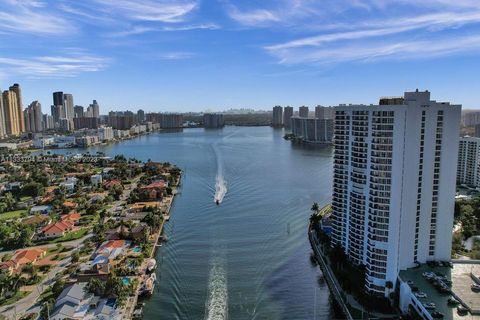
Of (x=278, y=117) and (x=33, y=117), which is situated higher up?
(x=33, y=117)

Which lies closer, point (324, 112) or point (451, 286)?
point (451, 286)

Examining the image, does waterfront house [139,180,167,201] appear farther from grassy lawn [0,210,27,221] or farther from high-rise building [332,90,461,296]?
high-rise building [332,90,461,296]

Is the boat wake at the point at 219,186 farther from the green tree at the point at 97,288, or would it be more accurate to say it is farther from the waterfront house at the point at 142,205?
the green tree at the point at 97,288

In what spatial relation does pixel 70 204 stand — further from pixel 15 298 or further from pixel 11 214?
pixel 15 298

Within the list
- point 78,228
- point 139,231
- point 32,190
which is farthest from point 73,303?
point 32,190

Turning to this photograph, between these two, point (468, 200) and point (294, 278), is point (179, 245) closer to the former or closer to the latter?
point (294, 278)

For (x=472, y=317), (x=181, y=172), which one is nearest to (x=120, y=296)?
(x=472, y=317)

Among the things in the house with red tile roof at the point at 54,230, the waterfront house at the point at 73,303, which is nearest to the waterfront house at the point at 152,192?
the house with red tile roof at the point at 54,230
